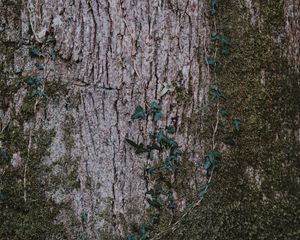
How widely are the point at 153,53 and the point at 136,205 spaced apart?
775 mm

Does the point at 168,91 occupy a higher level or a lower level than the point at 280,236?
higher

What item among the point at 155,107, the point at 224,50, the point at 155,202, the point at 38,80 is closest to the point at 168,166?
the point at 155,202

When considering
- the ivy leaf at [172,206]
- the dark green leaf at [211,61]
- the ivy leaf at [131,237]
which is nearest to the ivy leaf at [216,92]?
the dark green leaf at [211,61]

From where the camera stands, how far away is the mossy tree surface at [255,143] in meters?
2.65

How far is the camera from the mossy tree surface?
8.70ft

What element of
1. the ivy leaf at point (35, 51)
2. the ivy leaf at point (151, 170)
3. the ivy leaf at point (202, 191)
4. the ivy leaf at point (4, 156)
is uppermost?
the ivy leaf at point (35, 51)

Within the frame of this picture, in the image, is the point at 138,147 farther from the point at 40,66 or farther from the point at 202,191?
the point at 40,66

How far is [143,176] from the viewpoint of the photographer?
102 inches

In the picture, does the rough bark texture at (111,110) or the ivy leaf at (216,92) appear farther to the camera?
the ivy leaf at (216,92)

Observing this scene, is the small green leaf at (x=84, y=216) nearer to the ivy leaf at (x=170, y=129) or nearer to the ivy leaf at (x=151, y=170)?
the ivy leaf at (x=151, y=170)

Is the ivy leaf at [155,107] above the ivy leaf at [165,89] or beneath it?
beneath

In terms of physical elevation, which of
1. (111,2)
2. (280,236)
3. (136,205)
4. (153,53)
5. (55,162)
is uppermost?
(111,2)

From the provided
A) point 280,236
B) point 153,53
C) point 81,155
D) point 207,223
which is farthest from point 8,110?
point 280,236

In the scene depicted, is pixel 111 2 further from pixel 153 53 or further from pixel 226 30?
pixel 226 30
